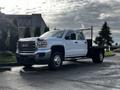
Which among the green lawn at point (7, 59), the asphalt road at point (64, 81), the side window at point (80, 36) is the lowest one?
the asphalt road at point (64, 81)

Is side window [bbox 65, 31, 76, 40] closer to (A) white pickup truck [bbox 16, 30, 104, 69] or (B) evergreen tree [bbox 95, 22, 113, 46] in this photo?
(A) white pickup truck [bbox 16, 30, 104, 69]

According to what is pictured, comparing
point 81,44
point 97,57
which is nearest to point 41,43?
point 81,44

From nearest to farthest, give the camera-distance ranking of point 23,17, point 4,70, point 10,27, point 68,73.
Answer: point 68,73 < point 4,70 < point 10,27 < point 23,17

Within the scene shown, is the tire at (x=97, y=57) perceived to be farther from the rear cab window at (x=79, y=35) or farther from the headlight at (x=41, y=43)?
the headlight at (x=41, y=43)

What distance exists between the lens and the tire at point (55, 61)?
1600cm

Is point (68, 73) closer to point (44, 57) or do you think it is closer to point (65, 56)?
point (44, 57)

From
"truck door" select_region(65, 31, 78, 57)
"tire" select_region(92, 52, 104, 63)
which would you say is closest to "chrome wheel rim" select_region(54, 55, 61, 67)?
"truck door" select_region(65, 31, 78, 57)

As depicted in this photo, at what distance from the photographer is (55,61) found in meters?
16.2

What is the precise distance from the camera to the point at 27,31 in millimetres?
46625

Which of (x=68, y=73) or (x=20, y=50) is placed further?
(x=20, y=50)

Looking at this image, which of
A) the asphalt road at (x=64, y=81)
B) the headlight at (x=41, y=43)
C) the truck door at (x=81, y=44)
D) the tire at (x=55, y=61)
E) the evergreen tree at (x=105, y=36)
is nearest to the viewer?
the asphalt road at (x=64, y=81)

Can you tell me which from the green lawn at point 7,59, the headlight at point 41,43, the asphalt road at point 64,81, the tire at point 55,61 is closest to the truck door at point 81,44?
the tire at point 55,61

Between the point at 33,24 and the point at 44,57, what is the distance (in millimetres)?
52445

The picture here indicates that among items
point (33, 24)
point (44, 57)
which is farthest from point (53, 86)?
point (33, 24)
